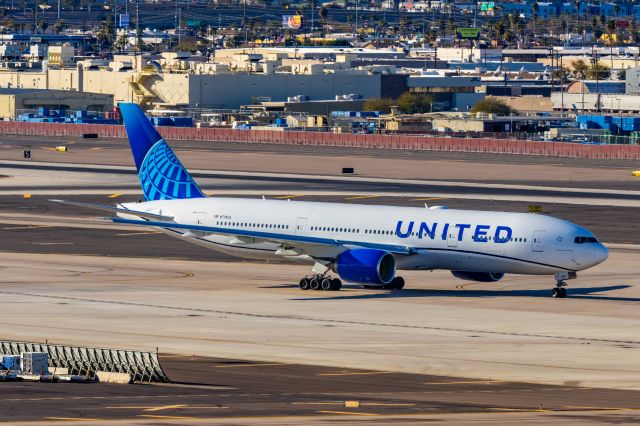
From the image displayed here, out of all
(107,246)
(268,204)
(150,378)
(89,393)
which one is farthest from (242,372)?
(107,246)

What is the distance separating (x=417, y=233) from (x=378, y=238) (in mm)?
2329

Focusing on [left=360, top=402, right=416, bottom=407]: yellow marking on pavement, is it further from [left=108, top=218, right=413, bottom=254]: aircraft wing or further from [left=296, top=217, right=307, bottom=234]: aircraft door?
[left=296, top=217, right=307, bottom=234]: aircraft door

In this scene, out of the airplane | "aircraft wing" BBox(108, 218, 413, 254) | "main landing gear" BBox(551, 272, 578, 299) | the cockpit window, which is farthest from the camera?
"aircraft wing" BBox(108, 218, 413, 254)

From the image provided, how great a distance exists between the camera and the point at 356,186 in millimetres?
153250

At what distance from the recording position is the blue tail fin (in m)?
88.3

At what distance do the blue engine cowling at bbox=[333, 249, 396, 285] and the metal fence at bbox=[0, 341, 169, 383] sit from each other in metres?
25.4

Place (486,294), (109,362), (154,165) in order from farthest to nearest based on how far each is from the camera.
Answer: (154,165), (486,294), (109,362)

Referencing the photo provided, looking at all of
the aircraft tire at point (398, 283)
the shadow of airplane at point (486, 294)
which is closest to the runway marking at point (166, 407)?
the shadow of airplane at point (486, 294)

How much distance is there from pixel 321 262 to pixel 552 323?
1630 cm

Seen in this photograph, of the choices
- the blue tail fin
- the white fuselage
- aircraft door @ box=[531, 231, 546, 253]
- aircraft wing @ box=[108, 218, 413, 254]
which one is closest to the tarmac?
the white fuselage

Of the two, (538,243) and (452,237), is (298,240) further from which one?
(538,243)

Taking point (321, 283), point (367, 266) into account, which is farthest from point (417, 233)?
point (321, 283)

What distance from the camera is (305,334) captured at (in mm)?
63812

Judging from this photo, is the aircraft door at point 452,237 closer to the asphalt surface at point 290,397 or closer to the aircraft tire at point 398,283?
the aircraft tire at point 398,283
